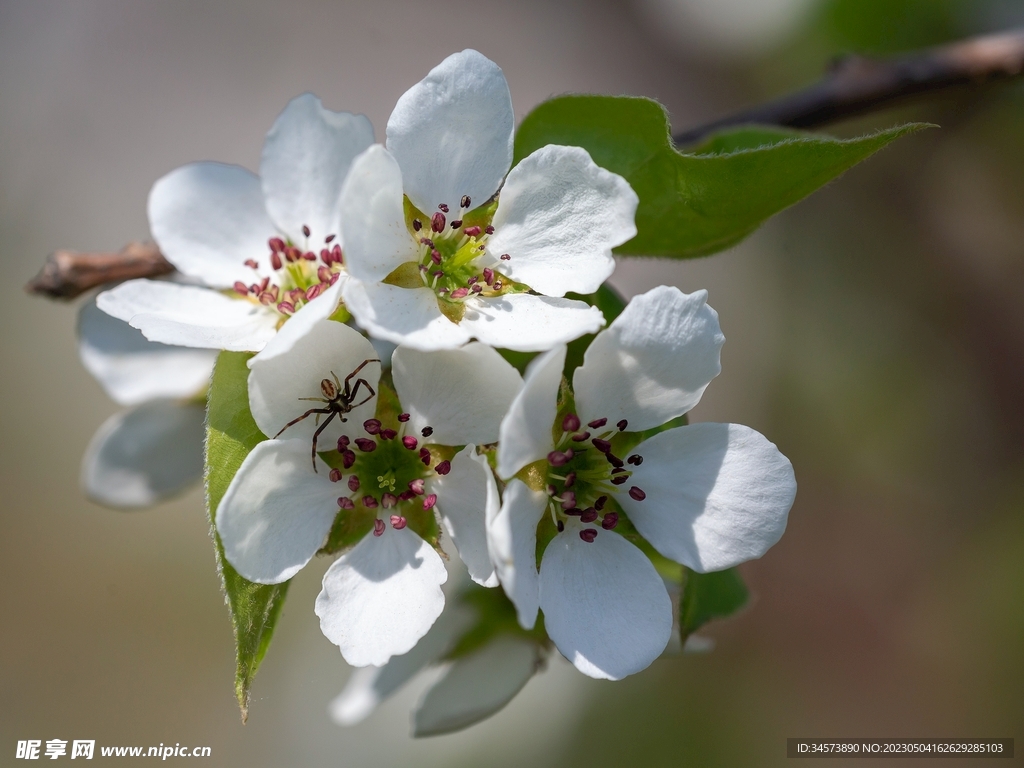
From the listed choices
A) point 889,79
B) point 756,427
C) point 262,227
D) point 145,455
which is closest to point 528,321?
point 262,227

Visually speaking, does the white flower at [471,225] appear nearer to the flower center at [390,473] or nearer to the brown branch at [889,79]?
the flower center at [390,473]

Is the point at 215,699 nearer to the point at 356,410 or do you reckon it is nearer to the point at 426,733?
the point at 426,733

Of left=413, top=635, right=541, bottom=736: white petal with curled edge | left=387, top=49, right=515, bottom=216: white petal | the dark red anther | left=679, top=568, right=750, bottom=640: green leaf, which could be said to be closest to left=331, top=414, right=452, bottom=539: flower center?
the dark red anther

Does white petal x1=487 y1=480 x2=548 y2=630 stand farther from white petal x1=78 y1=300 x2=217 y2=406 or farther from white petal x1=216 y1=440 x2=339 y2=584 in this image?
white petal x1=78 y1=300 x2=217 y2=406

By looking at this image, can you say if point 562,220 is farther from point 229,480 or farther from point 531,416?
point 229,480

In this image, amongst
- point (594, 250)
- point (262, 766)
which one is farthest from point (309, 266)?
point (262, 766)

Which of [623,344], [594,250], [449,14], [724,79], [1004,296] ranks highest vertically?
[449,14]
